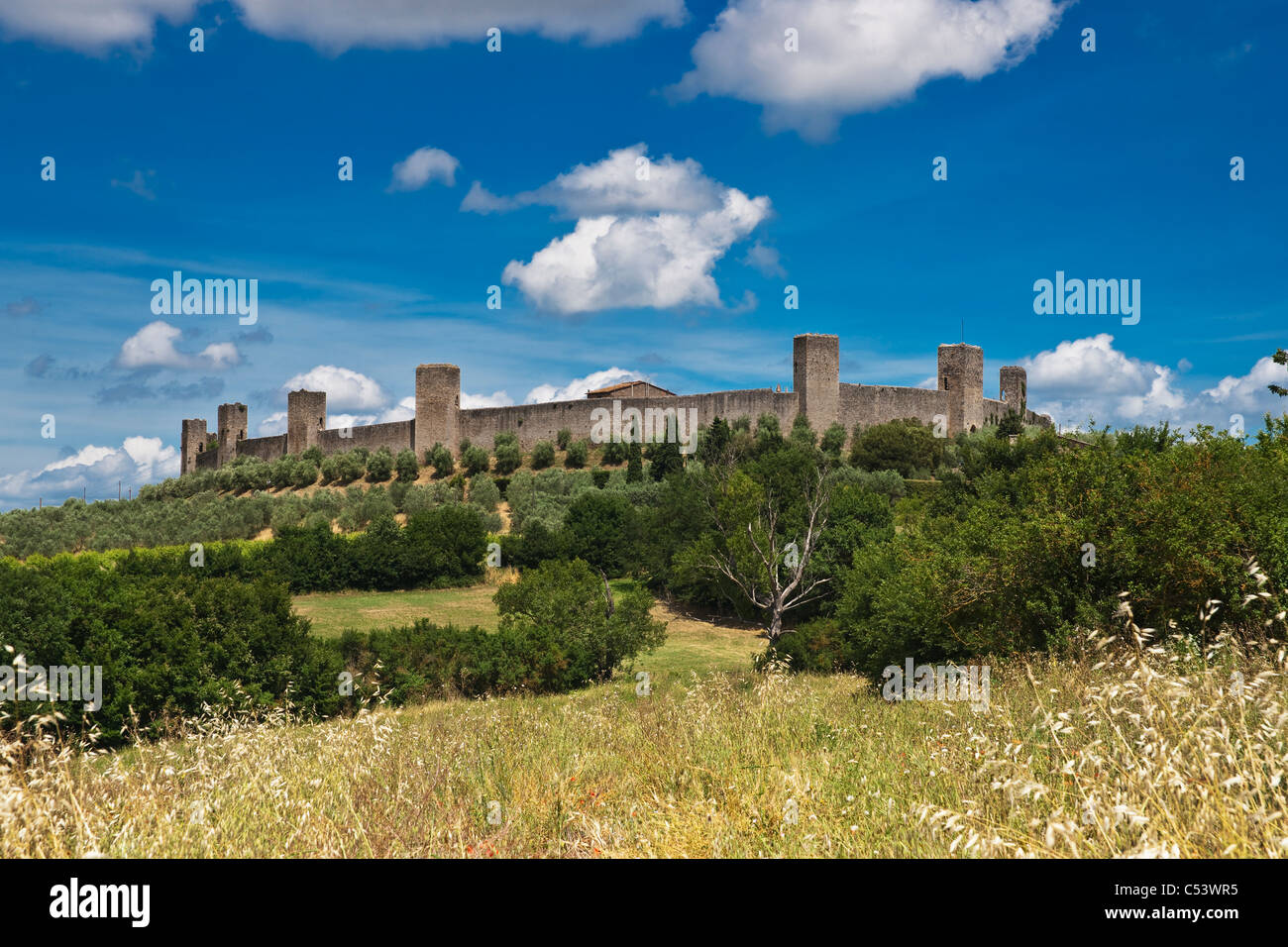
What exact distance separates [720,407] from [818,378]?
20.3 ft

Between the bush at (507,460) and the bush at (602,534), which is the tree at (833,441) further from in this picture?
the bush at (507,460)

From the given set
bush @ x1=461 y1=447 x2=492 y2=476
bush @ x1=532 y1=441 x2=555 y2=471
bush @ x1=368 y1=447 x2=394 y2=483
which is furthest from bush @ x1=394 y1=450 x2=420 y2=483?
bush @ x1=532 y1=441 x2=555 y2=471

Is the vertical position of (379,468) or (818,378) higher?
(818,378)

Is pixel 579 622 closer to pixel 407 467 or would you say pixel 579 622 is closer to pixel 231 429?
pixel 407 467

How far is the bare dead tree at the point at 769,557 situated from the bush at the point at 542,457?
22272mm

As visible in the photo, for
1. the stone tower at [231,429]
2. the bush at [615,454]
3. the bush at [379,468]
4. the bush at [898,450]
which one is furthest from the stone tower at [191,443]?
the bush at [898,450]

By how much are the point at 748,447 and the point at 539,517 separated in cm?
1170

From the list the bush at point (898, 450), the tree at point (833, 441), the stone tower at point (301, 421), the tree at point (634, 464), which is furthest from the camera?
the stone tower at point (301, 421)

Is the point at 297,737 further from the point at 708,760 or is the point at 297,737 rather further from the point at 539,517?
the point at 539,517

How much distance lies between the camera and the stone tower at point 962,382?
52.7m

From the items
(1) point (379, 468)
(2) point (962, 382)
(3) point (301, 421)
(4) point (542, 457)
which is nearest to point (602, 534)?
(4) point (542, 457)

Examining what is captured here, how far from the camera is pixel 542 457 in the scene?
53656 millimetres

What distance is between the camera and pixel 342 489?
5400 centimetres
